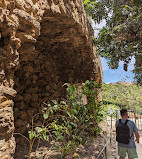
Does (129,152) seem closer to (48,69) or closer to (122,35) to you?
(122,35)

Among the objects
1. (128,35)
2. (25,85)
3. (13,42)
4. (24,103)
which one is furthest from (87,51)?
(13,42)

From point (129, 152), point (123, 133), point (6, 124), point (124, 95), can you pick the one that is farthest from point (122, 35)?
point (124, 95)

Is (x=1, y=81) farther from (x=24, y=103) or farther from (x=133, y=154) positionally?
(x=24, y=103)

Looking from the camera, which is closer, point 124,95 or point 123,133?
point 123,133

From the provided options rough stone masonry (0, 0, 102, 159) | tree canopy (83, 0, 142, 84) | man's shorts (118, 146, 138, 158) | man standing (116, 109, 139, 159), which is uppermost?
tree canopy (83, 0, 142, 84)

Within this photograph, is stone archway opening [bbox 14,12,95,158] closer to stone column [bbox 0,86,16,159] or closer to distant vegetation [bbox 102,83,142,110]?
stone column [bbox 0,86,16,159]

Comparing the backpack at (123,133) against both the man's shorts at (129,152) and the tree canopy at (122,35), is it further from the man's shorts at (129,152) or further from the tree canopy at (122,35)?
the tree canopy at (122,35)

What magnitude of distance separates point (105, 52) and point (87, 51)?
1.98 ft

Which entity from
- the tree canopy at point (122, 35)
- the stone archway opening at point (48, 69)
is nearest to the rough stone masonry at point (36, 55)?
the stone archway opening at point (48, 69)

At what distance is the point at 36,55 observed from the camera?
4.02 meters

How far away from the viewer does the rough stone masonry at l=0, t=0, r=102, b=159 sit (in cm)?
140

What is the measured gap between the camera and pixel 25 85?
395cm

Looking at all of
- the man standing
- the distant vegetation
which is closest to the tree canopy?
the man standing

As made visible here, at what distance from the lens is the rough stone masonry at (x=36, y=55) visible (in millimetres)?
1404
